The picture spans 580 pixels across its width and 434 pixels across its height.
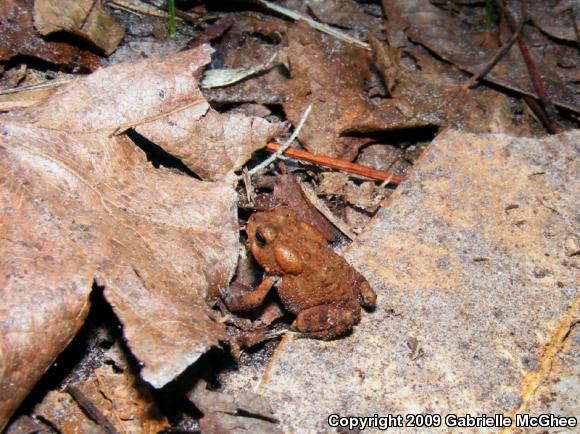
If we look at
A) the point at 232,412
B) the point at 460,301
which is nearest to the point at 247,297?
the point at 232,412

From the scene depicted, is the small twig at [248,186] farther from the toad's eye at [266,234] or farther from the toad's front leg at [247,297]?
the toad's front leg at [247,297]

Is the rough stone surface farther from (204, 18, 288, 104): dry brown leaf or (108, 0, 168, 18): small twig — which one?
(108, 0, 168, 18): small twig

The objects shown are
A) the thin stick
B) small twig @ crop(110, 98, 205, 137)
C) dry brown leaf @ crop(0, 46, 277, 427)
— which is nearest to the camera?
dry brown leaf @ crop(0, 46, 277, 427)

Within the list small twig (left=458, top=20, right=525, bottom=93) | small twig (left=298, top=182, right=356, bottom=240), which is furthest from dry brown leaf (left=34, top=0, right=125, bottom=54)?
small twig (left=458, top=20, right=525, bottom=93)

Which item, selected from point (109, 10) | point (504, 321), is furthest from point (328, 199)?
point (109, 10)

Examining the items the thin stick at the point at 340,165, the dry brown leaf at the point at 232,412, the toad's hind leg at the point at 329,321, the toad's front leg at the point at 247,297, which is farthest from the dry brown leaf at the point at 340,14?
the dry brown leaf at the point at 232,412

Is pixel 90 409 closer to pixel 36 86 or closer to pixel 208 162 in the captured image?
pixel 208 162
